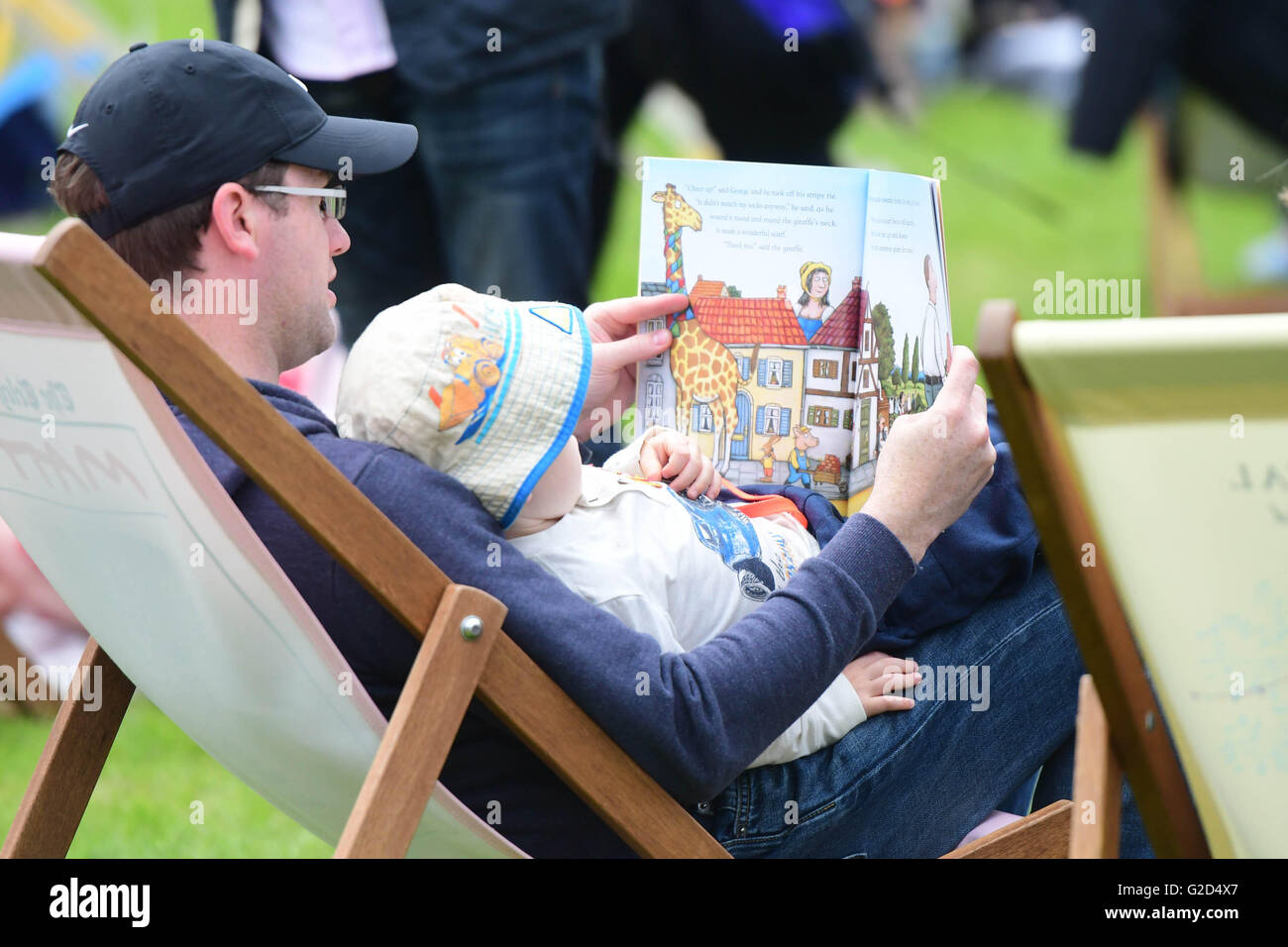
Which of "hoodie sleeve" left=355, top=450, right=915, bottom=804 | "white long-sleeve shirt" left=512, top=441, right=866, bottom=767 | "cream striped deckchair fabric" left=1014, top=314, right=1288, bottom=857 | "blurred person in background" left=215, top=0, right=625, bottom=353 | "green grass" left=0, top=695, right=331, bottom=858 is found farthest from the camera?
"blurred person in background" left=215, top=0, right=625, bottom=353

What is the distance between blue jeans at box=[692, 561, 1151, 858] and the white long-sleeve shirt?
0.04 meters

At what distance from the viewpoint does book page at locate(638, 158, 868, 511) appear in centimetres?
191

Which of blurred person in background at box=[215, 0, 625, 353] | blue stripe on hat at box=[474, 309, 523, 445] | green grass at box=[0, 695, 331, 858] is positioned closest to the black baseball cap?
blue stripe on hat at box=[474, 309, 523, 445]

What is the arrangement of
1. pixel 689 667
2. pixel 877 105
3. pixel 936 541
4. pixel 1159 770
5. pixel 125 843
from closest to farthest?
pixel 1159 770 < pixel 689 667 < pixel 936 541 < pixel 125 843 < pixel 877 105

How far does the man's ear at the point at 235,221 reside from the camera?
1646mm

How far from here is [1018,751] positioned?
1849mm

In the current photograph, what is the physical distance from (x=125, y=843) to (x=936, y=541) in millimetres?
1854

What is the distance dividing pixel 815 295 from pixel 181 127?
782 mm

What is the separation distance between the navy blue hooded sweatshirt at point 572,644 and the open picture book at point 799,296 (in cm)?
35

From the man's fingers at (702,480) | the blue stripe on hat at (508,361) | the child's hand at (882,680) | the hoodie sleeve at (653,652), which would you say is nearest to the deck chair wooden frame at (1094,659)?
the hoodie sleeve at (653,652)

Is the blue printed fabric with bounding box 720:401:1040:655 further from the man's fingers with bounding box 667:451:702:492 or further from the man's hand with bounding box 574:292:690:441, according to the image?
the man's hand with bounding box 574:292:690:441

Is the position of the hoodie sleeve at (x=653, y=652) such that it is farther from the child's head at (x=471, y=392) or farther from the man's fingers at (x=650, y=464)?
the man's fingers at (x=650, y=464)

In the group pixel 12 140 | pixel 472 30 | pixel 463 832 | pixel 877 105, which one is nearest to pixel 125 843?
pixel 463 832
